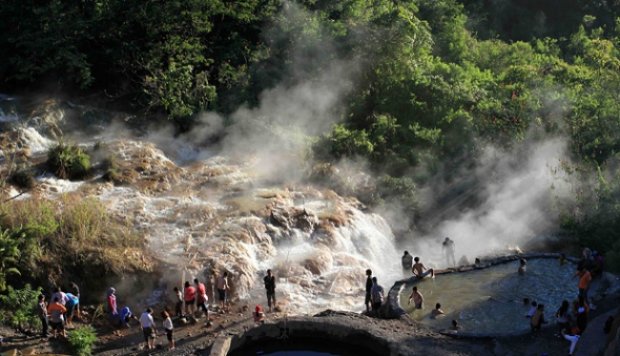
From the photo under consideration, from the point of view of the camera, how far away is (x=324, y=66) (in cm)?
2642

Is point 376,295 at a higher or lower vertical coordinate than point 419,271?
lower

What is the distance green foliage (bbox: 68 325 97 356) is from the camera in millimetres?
14523

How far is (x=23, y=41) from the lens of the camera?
23.3 metres

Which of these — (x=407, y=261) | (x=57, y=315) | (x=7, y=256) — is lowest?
(x=57, y=315)

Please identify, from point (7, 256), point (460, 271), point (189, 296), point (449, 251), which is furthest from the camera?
point (449, 251)

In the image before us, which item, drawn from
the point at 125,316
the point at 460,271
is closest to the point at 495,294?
the point at 460,271

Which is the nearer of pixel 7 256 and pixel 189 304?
pixel 7 256

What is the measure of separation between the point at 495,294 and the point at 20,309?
10.7 metres

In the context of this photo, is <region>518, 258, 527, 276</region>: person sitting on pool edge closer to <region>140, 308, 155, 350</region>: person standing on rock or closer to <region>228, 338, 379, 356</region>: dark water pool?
<region>228, 338, 379, 356</region>: dark water pool

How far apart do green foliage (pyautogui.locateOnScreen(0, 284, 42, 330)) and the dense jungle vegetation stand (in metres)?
9.69

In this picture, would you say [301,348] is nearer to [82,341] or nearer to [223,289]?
[223,289]

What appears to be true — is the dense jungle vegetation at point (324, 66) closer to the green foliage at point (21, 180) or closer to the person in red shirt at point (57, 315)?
the green foliage at point (21, 180)

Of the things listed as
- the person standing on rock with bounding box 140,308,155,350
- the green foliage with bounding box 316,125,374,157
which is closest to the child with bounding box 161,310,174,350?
the person standing on rock with bounding box 140,308,155,350

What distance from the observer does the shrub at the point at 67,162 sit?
64.7 feet
